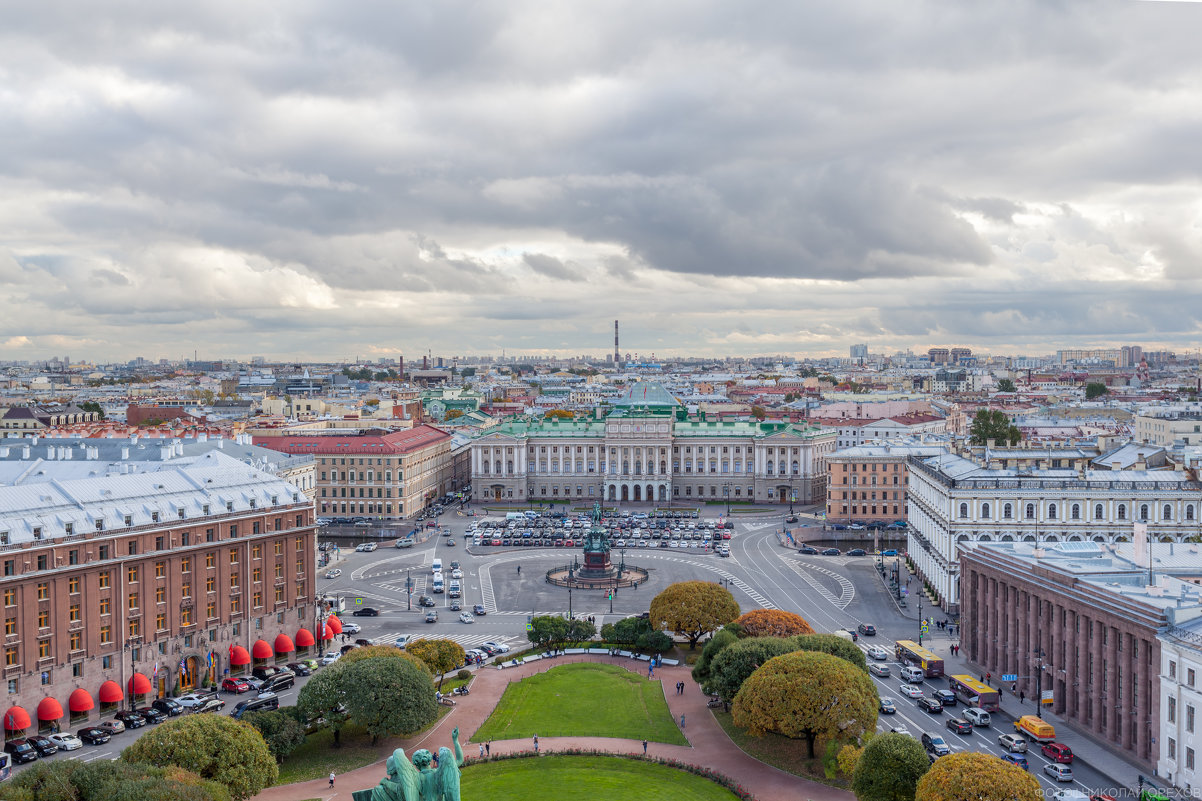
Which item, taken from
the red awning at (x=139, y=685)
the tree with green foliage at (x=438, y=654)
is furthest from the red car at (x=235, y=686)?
the tree with green foliage at (x=438, y=654)

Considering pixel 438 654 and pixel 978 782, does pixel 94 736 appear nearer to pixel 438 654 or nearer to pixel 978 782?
pixel 438 654

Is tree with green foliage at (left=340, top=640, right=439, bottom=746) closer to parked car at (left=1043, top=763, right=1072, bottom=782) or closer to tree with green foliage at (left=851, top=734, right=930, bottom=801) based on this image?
tree with green foliage at (left=851, top=734, right=930, bottom=801)

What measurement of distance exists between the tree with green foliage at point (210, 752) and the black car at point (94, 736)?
10393mm

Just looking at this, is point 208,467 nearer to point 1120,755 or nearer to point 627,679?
point 627,679

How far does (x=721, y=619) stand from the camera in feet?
212

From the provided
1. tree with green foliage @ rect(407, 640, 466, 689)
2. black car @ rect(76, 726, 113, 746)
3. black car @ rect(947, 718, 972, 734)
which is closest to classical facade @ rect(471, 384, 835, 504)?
tree with green foliage @ rect(407, 640, 466, 689)

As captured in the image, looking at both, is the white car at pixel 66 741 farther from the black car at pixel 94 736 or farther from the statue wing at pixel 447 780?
the statue wing at pixel 447 780

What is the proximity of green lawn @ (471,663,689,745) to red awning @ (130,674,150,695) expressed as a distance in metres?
19.3

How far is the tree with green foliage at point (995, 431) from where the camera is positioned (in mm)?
140625


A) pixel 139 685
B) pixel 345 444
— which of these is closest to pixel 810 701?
pixel 139 685

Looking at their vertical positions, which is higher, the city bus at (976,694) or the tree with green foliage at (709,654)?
the tree with green foliage at (709,654)

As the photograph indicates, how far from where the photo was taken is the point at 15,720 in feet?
166

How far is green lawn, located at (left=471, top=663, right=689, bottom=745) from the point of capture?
52125mm

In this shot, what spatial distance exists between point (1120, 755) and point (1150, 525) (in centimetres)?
3546
